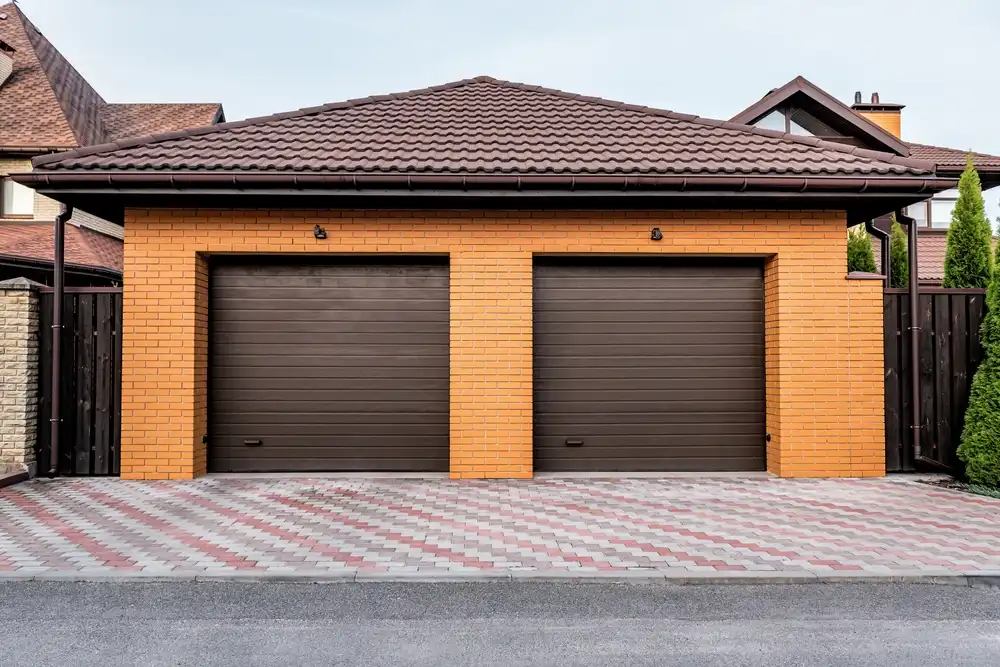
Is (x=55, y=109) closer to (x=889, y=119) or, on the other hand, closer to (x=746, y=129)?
(x=746, y=129)

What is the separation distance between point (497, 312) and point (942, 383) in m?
5.20

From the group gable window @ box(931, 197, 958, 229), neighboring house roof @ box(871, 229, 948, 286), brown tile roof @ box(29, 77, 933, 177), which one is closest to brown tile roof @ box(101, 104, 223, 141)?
brown tile roof @ box(29, 77, 933, 177)

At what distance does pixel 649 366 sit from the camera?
828 cm

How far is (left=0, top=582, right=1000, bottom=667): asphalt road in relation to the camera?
353cm

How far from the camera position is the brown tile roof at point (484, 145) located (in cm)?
758

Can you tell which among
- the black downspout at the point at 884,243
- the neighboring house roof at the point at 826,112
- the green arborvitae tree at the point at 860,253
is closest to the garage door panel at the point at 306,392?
the black downspout at the point at 884,243

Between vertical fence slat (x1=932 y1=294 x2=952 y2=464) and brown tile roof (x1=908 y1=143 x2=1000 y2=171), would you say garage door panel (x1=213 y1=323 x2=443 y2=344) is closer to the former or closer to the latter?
vertical fence slat (x1=932 y1=294 x2=952 y2=464)

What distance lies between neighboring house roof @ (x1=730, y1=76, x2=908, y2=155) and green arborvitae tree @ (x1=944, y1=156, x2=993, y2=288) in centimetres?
696

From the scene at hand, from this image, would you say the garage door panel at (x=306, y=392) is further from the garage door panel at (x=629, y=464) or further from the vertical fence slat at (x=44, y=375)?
the garage door panel at (x=629, y=464)

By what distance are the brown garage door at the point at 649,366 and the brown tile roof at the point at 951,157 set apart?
39.7ft

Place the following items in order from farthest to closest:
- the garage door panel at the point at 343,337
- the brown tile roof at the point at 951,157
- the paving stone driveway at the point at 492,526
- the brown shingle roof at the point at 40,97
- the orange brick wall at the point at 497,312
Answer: the brown tile roof at the point at 951,157
the brown shingle roof at the point at 40,97
the garage door panel at the point at 343,337
the orange brick wall at the point at 497,312
the paving stone driveway at the point at 492,526

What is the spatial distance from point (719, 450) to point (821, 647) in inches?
185

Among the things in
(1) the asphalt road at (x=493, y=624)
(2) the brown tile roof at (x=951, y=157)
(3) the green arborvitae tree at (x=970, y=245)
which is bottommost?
(1) the asphalt road at (x=493, y=624)

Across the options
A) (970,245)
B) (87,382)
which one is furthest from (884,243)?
(87,382)
